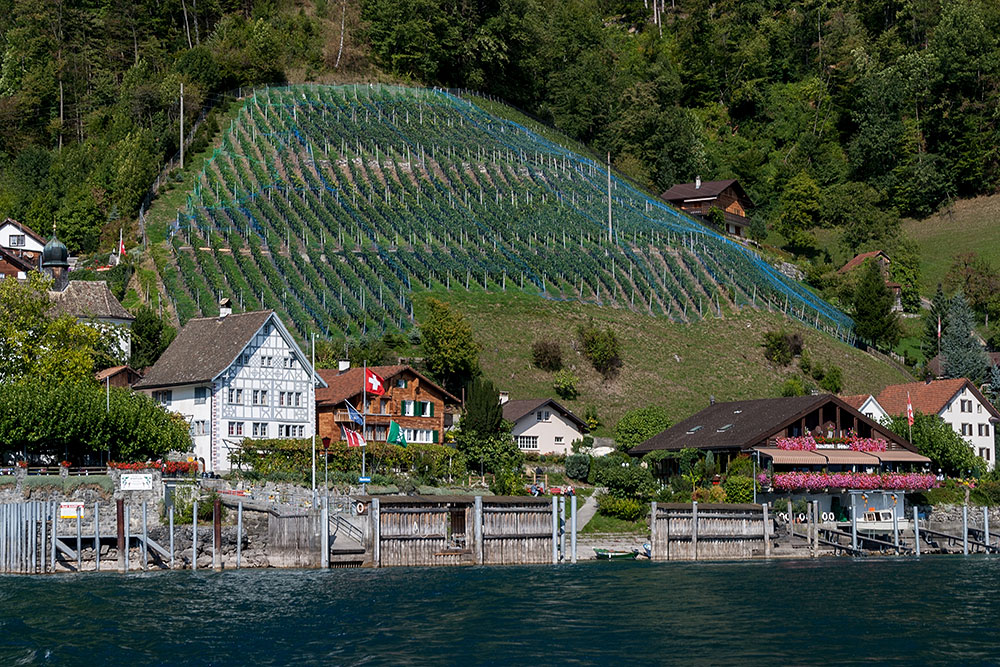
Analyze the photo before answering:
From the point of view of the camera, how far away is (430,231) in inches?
4843

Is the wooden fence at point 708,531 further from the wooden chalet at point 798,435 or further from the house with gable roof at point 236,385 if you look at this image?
the house with gable roof at point 236,385

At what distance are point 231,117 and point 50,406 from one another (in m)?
80.7

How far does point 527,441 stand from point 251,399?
20.1 metres

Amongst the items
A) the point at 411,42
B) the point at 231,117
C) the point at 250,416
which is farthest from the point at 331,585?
the point at 411,42

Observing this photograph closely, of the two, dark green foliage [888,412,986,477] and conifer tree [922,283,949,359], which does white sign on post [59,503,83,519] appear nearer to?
dark green foliage [888,412,986,477]

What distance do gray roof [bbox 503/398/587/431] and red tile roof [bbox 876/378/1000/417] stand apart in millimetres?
23865

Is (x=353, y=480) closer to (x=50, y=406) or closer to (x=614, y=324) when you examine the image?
(x=50, y=406)

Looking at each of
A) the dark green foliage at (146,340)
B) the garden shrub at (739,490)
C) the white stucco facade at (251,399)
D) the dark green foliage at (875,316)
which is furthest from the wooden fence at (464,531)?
the dark green foliage at (875,316)

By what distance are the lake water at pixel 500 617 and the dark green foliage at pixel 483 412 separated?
80.3ft

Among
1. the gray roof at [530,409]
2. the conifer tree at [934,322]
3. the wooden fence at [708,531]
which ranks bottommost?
the wooden fence at [708,531]

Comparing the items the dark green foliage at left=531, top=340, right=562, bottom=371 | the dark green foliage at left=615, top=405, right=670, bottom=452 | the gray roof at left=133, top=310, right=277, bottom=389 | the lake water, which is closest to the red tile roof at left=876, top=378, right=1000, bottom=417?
the dark green foliage at left=615, top=405, right=670, bottom=452

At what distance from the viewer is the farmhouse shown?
90.6m

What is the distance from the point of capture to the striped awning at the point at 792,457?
77625 millimetres

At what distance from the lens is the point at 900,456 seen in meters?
82.3
